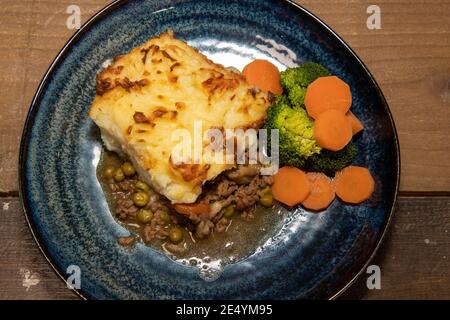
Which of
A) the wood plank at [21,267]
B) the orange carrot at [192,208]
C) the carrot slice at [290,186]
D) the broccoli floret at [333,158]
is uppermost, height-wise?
the broccoli floret at [333,158]

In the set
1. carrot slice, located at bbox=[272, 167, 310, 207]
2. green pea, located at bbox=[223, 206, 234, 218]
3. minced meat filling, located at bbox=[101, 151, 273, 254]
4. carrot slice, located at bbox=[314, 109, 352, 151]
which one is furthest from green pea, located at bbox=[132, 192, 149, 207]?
carrot slice, located at bbox=[314, 109, 352, 151]

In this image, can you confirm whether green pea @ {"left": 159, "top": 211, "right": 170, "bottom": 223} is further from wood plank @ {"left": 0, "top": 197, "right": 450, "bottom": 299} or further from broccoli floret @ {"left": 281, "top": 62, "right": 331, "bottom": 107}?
broccoli floret @ {"left": 281, "top": 62, "right": 331, "bottom": 107}

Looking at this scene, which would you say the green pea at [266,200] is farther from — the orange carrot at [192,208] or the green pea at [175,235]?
the green pea at [175,235]

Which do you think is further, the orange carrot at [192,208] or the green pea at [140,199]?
the green pea at [140,199]

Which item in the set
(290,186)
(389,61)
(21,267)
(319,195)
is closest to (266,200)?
(290,186)

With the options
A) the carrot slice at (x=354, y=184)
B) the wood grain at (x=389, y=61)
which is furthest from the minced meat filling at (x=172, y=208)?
the wood grain at (x=389, y=61)
